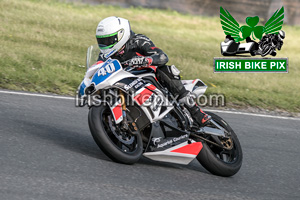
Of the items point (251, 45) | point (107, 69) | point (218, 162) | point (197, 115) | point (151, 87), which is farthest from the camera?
point (251, 45)

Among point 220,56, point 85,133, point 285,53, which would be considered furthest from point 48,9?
point 85,133

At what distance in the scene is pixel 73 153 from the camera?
526 centimetres

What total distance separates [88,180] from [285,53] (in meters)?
13.8

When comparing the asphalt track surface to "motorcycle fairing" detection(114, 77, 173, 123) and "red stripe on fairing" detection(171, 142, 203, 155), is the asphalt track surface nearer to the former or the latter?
"red stripe on fairing" detection(171, 142, 203, 155)

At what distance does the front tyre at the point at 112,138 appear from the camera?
4.70 metres

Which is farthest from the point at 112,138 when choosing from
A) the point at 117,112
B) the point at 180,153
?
the point at 180,153

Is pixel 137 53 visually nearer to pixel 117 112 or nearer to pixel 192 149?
pixel 117 112


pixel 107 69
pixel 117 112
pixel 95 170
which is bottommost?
pixel 95 170

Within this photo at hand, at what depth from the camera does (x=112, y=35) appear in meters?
4.95

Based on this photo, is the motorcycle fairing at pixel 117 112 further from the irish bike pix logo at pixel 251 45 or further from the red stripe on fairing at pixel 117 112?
the irish bike pix logo at pixel 251 45

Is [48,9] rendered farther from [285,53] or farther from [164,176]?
[164,176]

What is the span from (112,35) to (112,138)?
3.28ft

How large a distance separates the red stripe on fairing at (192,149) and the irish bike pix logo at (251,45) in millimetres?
8041

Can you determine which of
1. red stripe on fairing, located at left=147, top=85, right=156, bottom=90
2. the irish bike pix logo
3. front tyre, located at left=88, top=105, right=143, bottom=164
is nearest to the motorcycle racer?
red stripe on fairing, located at left=147, top=85, right=156, bottom=90
